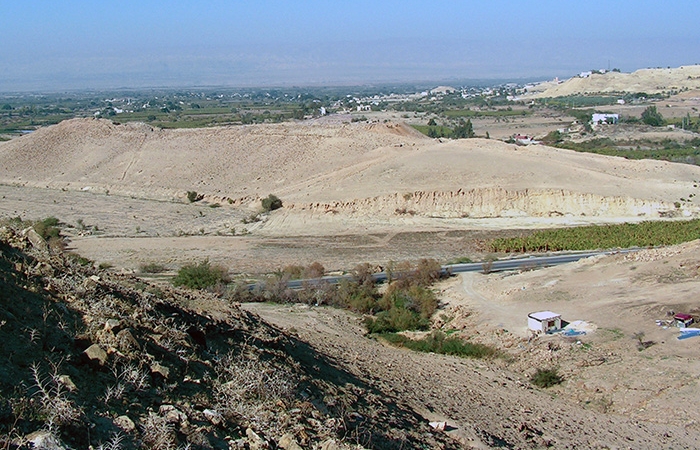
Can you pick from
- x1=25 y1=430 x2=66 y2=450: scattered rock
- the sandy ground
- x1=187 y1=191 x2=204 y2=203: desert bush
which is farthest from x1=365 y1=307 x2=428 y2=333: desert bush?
x1=187 y1=191 x2=204 y2=203: desert bush

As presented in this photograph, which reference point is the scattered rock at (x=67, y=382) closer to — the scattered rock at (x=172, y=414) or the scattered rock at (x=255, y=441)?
the scattered rock at (x=172, y=414)

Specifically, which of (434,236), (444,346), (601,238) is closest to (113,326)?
(444,346)

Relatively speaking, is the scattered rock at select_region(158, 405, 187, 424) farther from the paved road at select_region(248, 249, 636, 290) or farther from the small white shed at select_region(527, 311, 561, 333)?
the paved road at select_region(248, 249, 636, 290)

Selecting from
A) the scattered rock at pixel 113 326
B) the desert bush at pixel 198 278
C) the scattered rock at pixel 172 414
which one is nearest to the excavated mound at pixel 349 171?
the desert bush at pixel 198 278

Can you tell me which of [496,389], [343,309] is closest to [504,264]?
[343,309]

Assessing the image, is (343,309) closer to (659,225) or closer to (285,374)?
(285,374)

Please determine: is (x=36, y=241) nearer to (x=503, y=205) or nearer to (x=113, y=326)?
(x=113, y=326)
